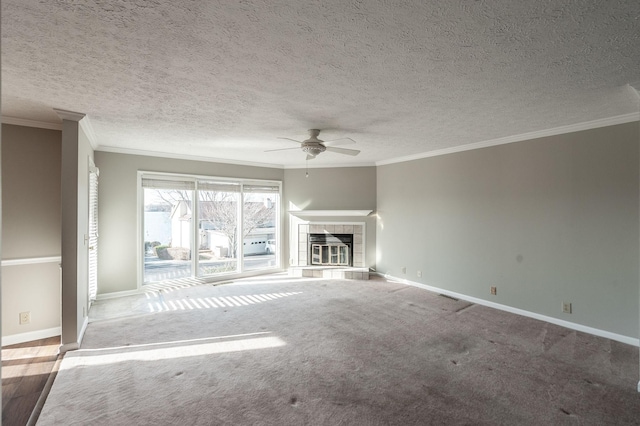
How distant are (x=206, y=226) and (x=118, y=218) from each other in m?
1.46

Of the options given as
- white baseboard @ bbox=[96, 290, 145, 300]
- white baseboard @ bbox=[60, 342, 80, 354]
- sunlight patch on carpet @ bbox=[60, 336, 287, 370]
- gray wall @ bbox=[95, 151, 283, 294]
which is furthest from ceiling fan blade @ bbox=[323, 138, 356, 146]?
white baseboard @ bbox=[96, 290, 145, 300]

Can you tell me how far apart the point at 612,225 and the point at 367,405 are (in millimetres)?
3373

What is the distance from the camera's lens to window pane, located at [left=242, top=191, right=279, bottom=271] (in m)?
7.06

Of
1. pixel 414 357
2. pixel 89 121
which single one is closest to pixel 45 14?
pixel 89 121

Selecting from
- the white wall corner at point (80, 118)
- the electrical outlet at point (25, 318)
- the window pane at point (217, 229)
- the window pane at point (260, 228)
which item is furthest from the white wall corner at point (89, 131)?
the window pane at point (260, 228)

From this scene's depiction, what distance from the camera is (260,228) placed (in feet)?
23.8

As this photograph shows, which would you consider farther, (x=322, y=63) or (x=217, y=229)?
(x=217, y=229)

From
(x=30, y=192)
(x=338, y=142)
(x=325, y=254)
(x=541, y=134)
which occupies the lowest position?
(x=325, y=254)

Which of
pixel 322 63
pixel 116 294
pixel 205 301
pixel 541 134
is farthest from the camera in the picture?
pixel 116 294

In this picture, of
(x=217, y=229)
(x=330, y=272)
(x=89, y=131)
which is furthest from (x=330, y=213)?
(x=89, y=131)

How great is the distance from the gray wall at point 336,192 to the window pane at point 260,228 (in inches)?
Result: 10.7

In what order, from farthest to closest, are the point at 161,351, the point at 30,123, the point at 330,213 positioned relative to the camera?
the point at 330,213 < the point at 30,123 < the point at 161,351

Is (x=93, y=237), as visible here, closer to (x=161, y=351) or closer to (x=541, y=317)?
(x=161, y=351)

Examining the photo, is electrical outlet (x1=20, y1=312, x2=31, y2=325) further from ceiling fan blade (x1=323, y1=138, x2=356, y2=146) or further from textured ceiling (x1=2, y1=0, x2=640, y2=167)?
ceiling fan blade (x1=323, y1=138, x2=356, y2=146)
